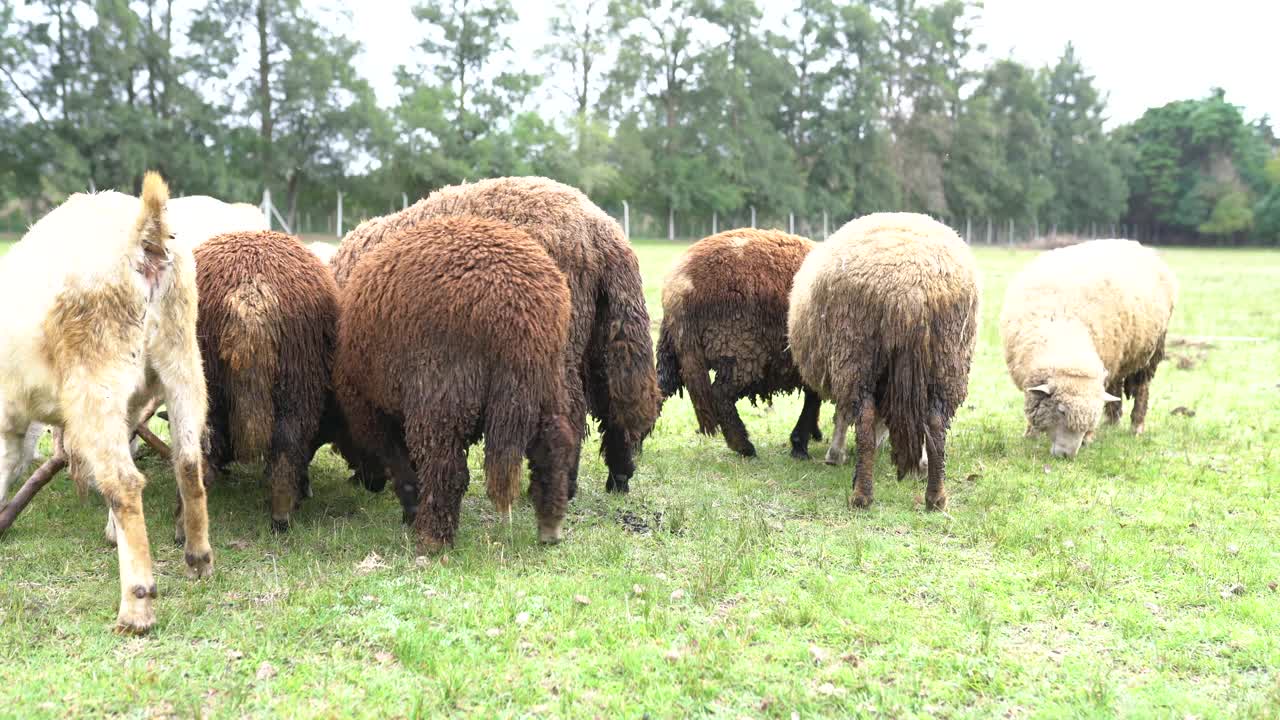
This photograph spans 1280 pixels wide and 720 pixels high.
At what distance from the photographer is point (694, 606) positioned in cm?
436

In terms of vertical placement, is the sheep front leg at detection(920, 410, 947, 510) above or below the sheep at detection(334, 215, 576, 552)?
below

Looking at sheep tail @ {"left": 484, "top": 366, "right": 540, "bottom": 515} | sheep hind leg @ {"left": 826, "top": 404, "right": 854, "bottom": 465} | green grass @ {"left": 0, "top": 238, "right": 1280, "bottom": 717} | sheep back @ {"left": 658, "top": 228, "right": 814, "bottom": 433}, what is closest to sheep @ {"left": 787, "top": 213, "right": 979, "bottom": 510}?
green grass @ {"left": 0, "top": 238, "right": 1280, "bottom": 717}

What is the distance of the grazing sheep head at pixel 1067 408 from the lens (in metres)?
7.39

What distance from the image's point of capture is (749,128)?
56.4 m

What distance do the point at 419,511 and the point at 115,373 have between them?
156 cm

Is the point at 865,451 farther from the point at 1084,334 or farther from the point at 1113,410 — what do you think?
the point at 1113,410

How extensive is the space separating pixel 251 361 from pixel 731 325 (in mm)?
3640

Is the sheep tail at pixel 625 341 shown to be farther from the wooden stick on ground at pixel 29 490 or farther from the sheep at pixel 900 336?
the wooden stick on ground at pixel 29 490

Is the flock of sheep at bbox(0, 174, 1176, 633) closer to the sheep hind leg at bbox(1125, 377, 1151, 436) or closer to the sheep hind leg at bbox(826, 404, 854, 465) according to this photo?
the sheep hind leg at bbox(826, 404, 854, 465)

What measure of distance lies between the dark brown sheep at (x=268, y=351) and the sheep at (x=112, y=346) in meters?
0.56

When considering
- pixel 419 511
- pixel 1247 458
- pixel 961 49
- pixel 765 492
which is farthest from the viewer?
pixel 961 49

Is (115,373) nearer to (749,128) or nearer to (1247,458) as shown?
(1247,458)

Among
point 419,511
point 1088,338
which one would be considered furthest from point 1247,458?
point 419,511

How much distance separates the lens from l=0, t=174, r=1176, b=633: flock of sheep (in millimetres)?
4016
